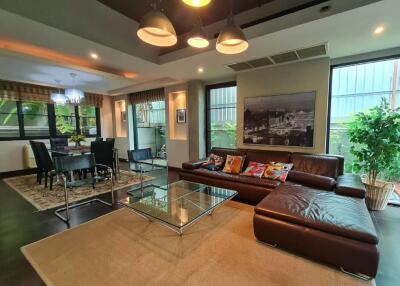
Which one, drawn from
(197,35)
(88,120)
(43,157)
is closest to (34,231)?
(43,157)

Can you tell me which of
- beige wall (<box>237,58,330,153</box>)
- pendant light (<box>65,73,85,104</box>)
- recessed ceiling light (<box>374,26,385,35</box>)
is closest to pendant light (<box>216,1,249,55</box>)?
recessed ceiling light (<box>374,26,385,35</box>)

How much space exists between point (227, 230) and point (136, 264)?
3.58 ft

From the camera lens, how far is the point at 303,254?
187cm

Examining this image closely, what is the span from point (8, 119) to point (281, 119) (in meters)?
6.95

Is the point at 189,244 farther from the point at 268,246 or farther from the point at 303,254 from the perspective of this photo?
the point at 303,254

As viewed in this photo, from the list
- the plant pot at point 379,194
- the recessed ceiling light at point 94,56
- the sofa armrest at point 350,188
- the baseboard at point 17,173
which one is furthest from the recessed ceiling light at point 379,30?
the baseboard at point 17,173

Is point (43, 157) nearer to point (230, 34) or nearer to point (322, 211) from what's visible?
point (230, 34)

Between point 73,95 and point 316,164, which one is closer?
point 316,164

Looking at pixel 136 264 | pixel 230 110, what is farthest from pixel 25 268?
pixel 230 110

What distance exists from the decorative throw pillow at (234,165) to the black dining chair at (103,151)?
2620 mm

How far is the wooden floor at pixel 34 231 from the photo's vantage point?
165 centimetres

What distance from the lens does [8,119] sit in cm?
506

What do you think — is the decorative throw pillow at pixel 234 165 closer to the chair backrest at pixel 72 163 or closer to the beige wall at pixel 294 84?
the beige wall at pixel 294 84

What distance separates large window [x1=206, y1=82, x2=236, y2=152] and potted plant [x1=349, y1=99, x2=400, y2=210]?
2.42 m
